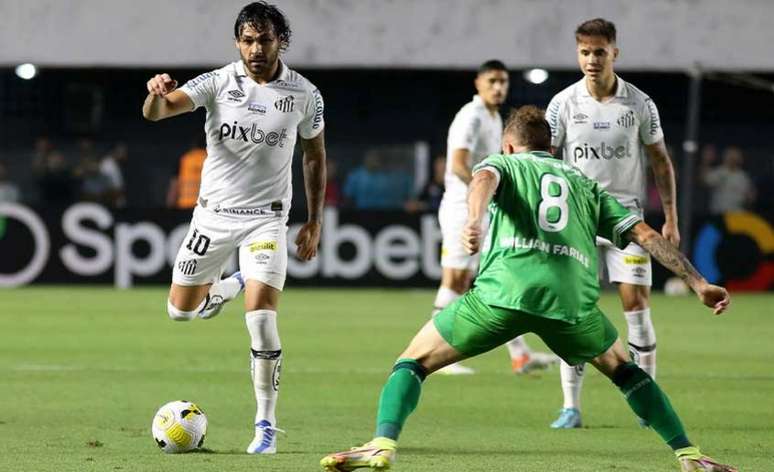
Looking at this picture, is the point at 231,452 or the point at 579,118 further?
the point at 579,118

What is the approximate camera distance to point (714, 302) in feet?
22.9

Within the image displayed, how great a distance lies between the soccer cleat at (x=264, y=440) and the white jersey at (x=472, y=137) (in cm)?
458

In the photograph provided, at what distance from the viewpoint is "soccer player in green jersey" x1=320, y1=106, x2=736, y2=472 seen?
7.09 metres

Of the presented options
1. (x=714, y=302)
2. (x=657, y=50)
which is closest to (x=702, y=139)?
(x=657, y=50)

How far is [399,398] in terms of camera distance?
705 cm

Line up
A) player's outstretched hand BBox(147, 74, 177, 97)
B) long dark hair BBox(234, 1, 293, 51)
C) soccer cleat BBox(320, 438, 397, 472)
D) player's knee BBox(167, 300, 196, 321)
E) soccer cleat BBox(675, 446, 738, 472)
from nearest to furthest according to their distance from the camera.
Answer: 1. soccer cleat BBox(320, 438, 397, 472)
2. soccer cleat BBox(675, 446, 738, 472)
3. player's outstretched hand BBox(147, 74, 177, 97)
4. long dark hair BBox(234, 1, 293, 51)
5. player's knee BBox(167, 300, 196, 321)

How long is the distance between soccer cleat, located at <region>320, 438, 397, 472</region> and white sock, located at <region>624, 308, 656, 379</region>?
354cm

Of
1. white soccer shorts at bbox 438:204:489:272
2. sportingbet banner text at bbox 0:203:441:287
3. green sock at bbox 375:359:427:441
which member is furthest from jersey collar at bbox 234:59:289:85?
sportingbet banner text at bbox 0:203:441:287

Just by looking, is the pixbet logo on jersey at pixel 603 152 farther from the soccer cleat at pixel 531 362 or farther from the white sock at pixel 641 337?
the soccer cleat at pixel 531 362

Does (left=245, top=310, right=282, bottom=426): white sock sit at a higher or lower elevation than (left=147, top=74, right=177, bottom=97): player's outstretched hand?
lower

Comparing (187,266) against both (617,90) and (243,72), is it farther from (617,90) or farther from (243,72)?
(617,90)

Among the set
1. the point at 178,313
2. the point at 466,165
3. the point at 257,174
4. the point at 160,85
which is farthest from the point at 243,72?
the point at 466,165

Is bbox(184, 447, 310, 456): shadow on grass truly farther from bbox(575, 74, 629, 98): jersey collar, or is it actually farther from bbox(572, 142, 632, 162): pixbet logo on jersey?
bbox(575, 74, 629, 98): jersey collar

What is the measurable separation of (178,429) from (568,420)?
101 inches
